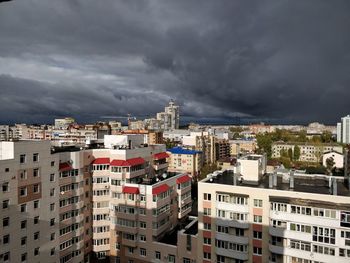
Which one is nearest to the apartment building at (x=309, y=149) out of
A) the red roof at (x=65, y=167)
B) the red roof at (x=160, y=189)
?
the red roof at (x=160, y=189)

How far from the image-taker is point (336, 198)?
1983 cm

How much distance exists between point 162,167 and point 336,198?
2290 centimetres

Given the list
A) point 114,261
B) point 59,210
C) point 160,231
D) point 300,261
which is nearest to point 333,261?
point 300,261

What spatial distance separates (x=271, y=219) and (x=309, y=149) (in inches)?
3742

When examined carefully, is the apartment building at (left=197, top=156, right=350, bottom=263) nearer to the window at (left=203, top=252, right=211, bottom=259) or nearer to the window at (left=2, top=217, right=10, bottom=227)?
the window at (left=203, top=252, right=211, bottom=259)

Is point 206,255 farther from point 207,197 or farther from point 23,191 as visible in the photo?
point 23,191

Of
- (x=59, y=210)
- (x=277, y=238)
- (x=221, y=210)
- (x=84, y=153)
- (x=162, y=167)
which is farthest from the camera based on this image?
(x=162, y=167)

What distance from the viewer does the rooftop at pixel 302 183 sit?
2240cm

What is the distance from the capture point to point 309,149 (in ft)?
349

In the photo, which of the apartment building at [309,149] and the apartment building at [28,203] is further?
the apartment building at [309,149]

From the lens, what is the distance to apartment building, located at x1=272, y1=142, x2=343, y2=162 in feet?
333

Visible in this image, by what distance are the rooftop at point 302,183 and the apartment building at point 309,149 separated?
264 feet

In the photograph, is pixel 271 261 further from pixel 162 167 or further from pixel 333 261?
pixel 162 167

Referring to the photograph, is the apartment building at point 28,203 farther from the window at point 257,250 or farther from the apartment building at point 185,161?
the apartment building at point 185,161
